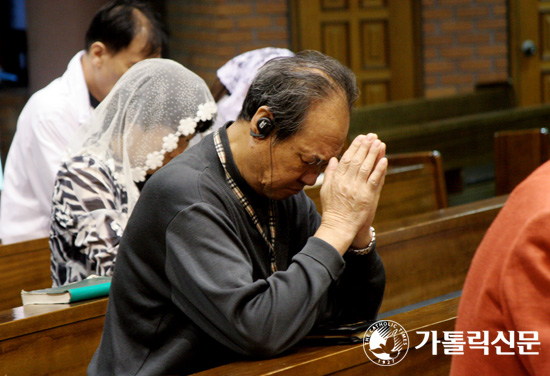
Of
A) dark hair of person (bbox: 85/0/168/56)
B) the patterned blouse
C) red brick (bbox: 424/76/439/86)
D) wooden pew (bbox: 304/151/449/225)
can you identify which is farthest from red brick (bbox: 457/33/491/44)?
the patterned blouse

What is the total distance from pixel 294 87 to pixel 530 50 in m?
6.60

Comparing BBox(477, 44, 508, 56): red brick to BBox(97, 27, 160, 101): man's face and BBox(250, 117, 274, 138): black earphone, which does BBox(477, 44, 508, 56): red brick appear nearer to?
BBox(97, 27, 160, 101): man's face

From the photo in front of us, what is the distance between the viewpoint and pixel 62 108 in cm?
313

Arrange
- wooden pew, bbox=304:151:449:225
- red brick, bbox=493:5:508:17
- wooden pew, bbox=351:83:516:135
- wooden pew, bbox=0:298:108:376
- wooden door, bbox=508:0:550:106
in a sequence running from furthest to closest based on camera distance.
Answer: red brick, bbox=493:5:508:17, wooden door, bbox=508:0:550:106, wooden pew, bbox=351:83:516:135, wooden pew, bbox=304:151:449:225, wooden pew, bbox=0:298:108:376

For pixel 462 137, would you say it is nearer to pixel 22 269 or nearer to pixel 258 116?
pixel 22 269

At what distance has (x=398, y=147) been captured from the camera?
5.26 meters

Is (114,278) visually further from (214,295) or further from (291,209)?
(291,209)

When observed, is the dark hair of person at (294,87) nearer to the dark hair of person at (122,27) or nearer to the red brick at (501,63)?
the dark hair of person at (122,27)

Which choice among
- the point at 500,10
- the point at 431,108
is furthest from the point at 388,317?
the point at 500,10

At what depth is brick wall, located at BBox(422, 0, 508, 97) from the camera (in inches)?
306

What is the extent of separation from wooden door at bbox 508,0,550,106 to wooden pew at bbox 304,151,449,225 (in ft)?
13.6

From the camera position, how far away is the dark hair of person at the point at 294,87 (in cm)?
167

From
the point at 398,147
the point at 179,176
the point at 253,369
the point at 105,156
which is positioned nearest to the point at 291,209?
the point at 179,176

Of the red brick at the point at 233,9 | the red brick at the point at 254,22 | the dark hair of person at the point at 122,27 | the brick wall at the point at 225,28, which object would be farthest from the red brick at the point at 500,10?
the dark hair of person at the point at 122,27
